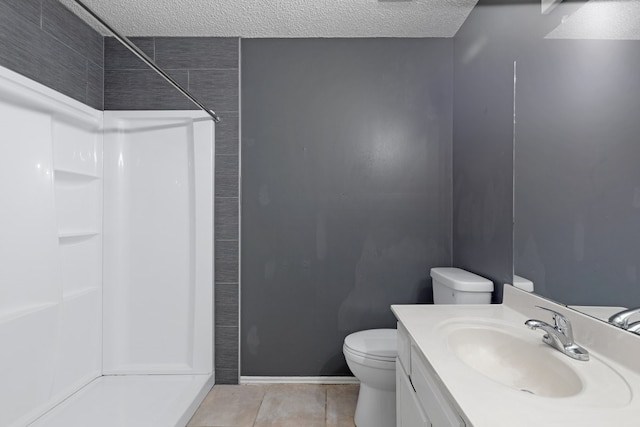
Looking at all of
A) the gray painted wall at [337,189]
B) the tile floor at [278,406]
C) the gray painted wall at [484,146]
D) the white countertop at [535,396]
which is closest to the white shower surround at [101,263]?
the tile floor at [278,406]

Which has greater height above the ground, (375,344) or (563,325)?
(563,325)

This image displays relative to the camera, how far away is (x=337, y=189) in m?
2.41

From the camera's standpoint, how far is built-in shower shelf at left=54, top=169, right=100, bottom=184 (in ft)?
6.65

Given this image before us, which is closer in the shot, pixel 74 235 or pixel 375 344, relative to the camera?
pixel 375 344

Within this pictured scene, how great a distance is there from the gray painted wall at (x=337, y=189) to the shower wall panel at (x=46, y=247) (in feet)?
3.26

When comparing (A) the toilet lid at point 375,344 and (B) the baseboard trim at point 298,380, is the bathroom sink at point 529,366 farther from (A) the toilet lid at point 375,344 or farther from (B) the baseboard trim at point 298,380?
(B) the baseboard trim at point 298,380

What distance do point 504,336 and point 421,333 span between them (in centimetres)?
31

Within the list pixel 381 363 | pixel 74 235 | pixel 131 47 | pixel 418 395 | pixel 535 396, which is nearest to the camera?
pixel 535 396

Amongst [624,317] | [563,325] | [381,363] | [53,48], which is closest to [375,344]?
[381,363]

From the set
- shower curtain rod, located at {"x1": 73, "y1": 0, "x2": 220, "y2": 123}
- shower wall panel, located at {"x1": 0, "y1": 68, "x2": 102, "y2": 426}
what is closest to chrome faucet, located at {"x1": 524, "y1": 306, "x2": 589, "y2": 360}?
shower curtain rod, located at {"x1": 73, "y1": 0, "x2": 220, "y2": 123}

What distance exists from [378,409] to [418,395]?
786 mm

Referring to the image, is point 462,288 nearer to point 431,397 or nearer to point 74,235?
point 431,397

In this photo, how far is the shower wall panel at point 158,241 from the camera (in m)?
2.36

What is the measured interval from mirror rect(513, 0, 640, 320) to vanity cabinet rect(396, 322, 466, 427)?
578 mm
